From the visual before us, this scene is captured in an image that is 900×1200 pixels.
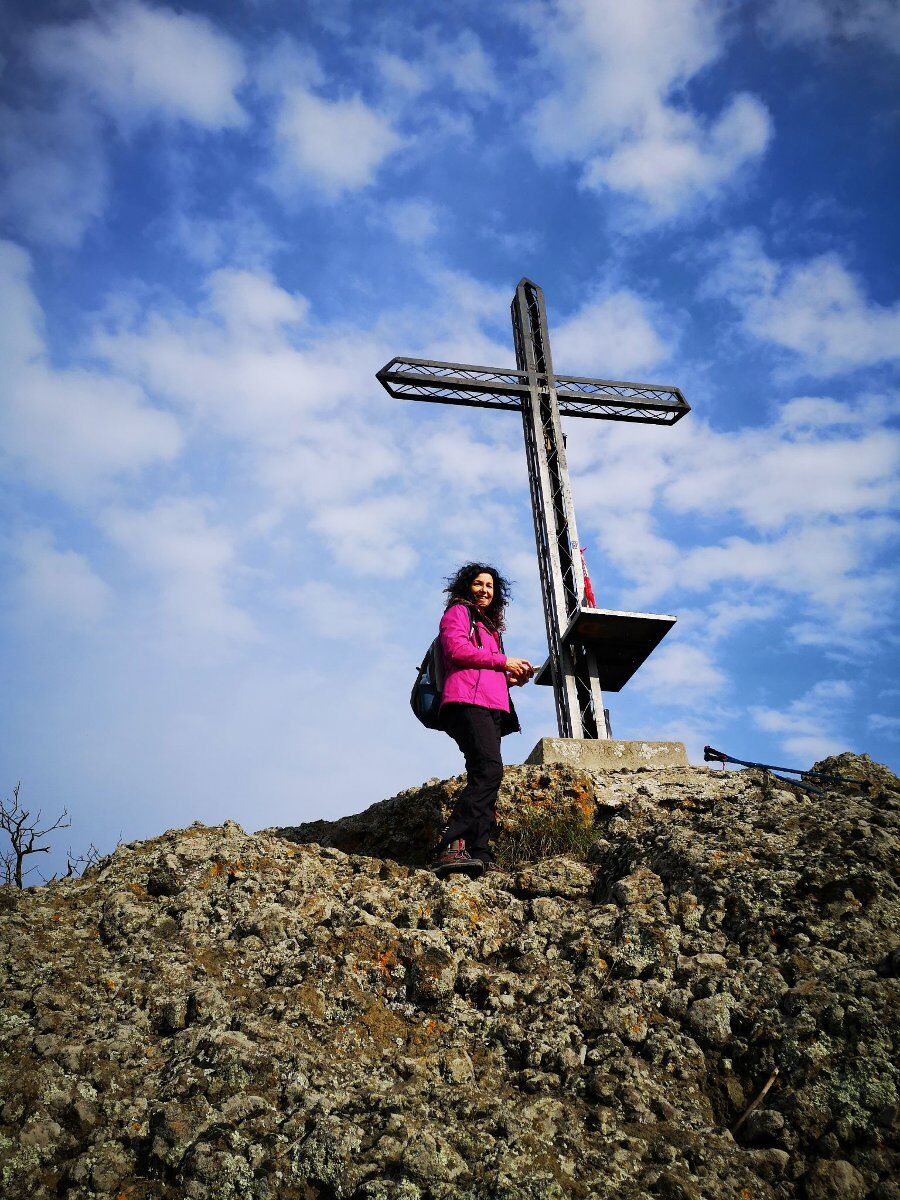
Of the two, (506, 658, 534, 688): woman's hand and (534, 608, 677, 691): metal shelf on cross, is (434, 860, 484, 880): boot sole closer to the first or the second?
(506, 658, 534, 688): woman's hand

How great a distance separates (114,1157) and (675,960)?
2366 millimetres

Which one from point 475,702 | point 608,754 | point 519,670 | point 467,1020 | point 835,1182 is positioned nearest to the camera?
point 835,1182

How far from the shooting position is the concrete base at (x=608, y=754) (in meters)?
6.89

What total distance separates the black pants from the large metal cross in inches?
109

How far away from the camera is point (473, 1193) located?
243 cm

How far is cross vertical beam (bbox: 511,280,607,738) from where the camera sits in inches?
326

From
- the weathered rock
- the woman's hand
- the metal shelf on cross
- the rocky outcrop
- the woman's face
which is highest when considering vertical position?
the metal shelf on cross

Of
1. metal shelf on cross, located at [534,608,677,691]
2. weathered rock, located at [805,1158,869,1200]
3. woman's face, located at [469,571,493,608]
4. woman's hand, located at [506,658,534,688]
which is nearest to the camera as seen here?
weathered rock, located at [805,1158,869,1200]

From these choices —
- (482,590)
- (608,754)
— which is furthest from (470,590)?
(608,754)

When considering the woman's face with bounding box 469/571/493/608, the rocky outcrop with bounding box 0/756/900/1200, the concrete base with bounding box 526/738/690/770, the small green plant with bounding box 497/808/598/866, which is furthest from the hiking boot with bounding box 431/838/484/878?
the concrete base with bounding box 526/738/690/770

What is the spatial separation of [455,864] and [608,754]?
2.65 metres

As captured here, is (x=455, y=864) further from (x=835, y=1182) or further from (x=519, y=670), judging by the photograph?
(x=835, y=1182)

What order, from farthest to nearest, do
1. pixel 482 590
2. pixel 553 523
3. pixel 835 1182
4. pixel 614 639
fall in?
pixel 553 523, pixel 614 639, pixel 482 590, pixel 835 1182

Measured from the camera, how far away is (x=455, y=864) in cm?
477
